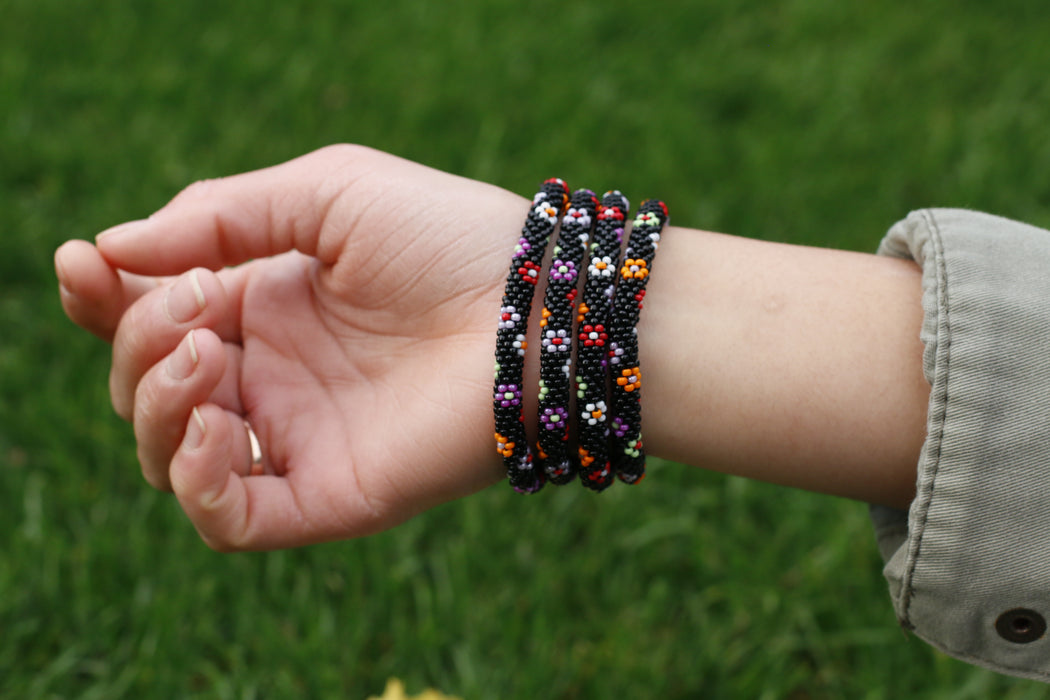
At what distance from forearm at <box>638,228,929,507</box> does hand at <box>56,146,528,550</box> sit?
287 mm

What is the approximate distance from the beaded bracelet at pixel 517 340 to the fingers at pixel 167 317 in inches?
18.7

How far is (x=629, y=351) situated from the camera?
1.31m

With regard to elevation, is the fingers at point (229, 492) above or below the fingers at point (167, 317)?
below

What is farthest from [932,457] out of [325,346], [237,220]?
[237,220]

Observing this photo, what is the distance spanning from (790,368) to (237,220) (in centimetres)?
93

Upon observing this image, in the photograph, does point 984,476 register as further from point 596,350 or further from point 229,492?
point 229,492

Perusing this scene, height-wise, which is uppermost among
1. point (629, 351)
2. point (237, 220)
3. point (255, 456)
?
point (237, 220)

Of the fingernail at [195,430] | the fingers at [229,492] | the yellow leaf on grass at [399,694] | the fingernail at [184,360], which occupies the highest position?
the fingernail at [184,360]

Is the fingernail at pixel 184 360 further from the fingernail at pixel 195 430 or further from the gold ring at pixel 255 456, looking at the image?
the gold ring at pixel 255 456

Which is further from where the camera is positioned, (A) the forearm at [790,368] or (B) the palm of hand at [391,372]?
(B) the palm of hand at [391,372]

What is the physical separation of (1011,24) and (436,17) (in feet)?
7.72

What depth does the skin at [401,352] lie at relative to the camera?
1.37 metres

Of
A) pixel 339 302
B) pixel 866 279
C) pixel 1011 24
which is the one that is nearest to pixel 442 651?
pixel 339 302

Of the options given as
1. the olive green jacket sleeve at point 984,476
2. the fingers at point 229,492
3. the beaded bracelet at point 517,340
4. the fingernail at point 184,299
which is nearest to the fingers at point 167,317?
the fingernail at point 184,299
